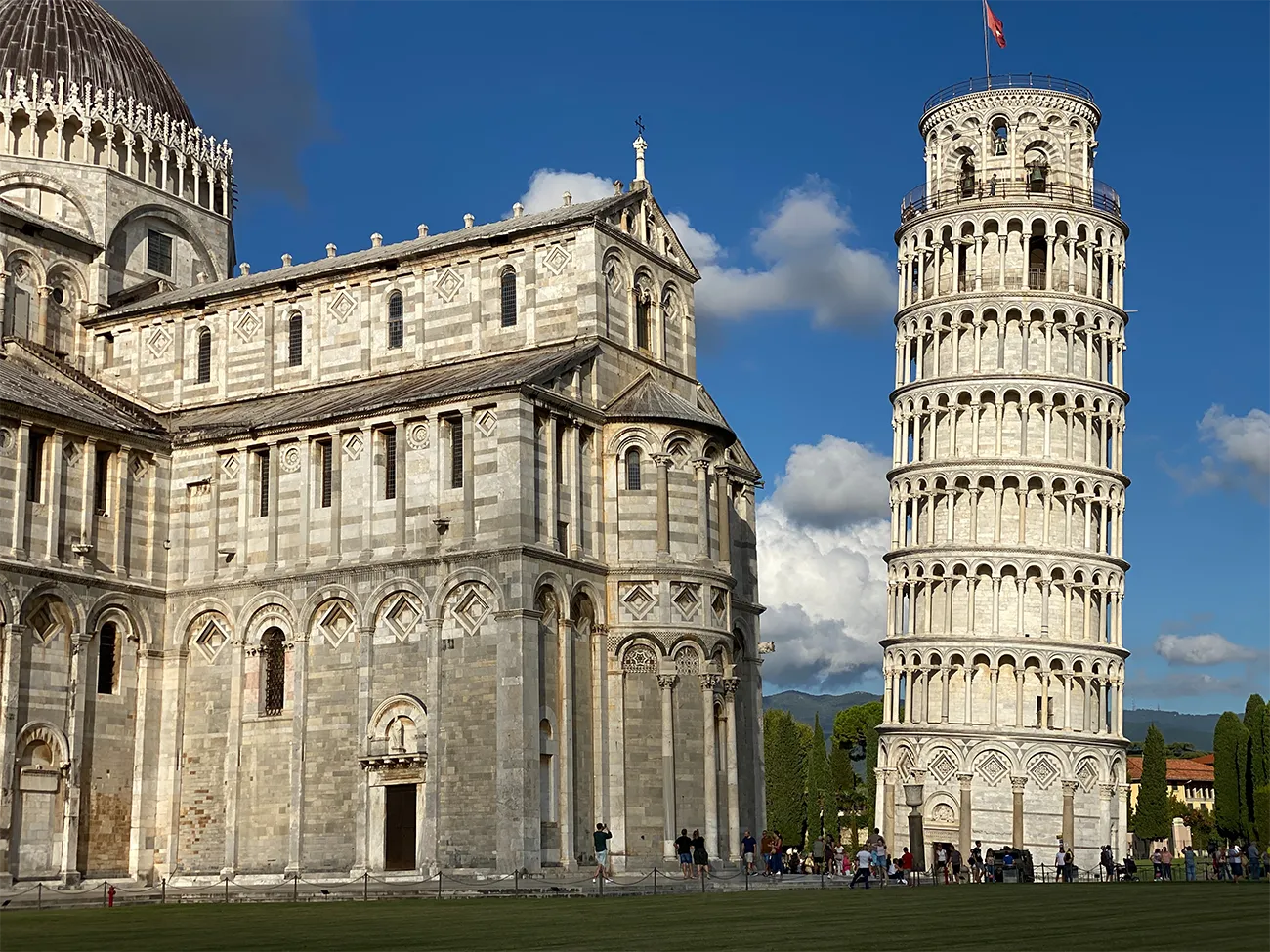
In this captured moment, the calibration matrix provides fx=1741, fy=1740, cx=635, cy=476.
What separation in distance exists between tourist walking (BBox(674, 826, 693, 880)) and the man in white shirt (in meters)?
4.47

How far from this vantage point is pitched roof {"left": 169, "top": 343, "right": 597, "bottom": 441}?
5072cm

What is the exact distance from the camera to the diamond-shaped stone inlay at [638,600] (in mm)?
51594

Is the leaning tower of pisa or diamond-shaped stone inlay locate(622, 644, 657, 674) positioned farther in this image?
the leaning tower of pisa

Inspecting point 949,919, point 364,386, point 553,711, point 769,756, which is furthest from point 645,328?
point 769,756

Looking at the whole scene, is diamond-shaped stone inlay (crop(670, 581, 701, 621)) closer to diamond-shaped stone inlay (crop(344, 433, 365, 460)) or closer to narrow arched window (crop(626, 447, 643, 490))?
narrow arched window (crop(626, 447, 643, 490))

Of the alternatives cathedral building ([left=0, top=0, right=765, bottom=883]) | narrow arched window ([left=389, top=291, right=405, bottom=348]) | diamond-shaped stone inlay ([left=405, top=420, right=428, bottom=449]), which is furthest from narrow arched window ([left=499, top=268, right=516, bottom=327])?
diamond-shaped stone inlay ([left=405, top=420, right=428, bottom=449])

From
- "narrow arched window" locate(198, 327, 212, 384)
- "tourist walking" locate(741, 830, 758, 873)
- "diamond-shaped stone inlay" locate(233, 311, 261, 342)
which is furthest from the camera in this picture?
"narrow arched window" locate(198, 327, 212, 384)

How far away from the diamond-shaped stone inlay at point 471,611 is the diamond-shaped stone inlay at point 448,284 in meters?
11.2

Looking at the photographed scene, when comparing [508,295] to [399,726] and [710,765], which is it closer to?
[399,726]

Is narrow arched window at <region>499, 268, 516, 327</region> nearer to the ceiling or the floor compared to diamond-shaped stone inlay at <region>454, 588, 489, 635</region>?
nearer to the ceiling

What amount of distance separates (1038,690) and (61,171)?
48821 millimetres

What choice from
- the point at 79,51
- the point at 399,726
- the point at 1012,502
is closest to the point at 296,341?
the point at 399,726

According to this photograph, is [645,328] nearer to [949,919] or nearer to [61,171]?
[61,171]

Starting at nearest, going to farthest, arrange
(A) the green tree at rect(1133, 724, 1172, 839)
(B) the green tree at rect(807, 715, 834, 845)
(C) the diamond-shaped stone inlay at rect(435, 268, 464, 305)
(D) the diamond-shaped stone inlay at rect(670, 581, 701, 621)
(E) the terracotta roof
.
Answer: (D) the diamond-shaped stone inlay at rect(670, 581, 701, 621) < (C) the diamond-shaped stone inlay at rect(435, 268, 464, 305) < (A) the green tree at rect(1133, 724, 1172, 839) < (B) the green tree at rect(807, 715, 834, 845) < (E) the terracotta roof
